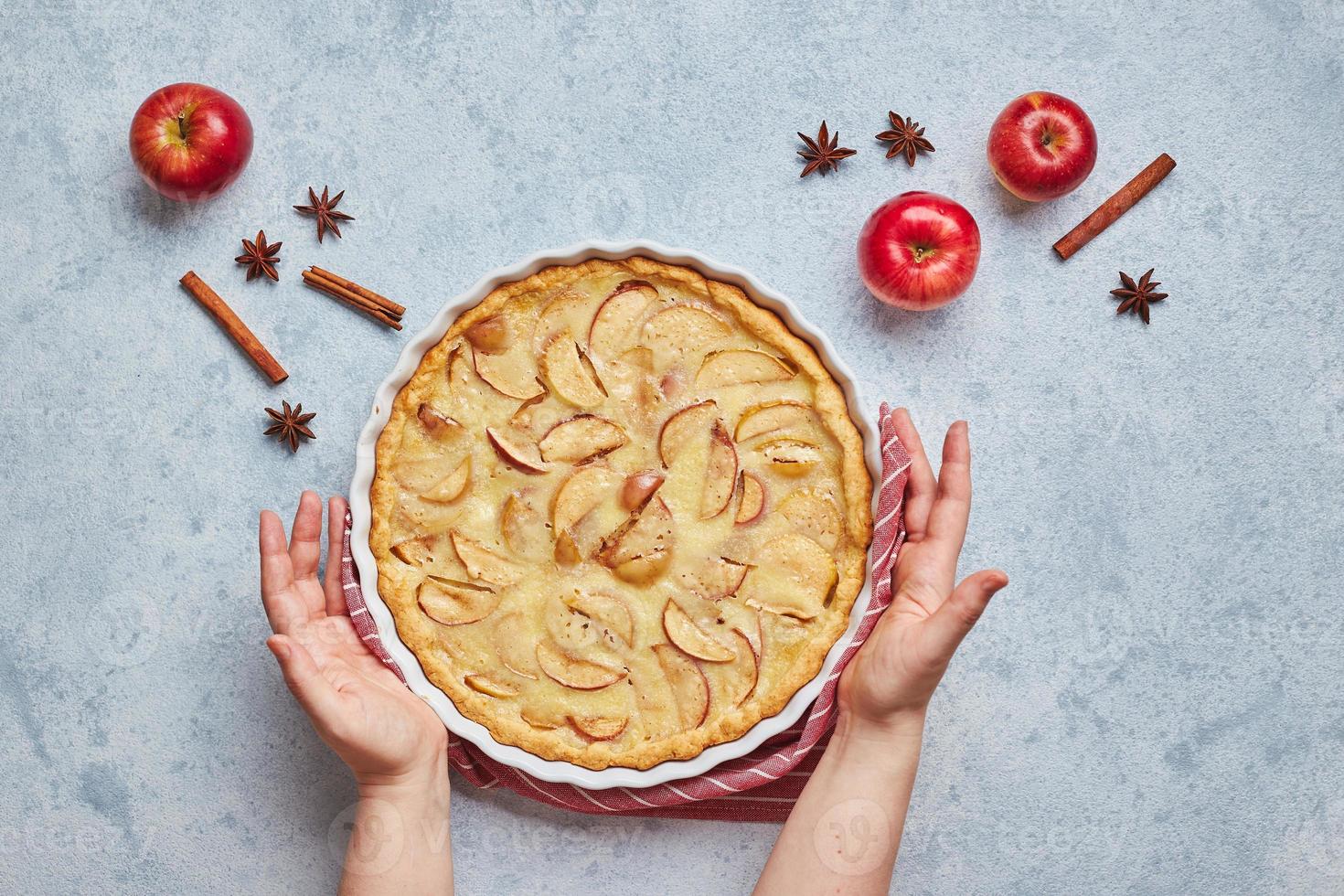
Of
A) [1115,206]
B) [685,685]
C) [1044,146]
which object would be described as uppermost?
[1115,206]

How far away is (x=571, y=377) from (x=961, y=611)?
107 cm

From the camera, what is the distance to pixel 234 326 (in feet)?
8.86

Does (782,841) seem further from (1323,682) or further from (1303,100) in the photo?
(1303,100)

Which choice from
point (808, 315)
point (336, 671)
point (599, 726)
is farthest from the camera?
point (808, 315)

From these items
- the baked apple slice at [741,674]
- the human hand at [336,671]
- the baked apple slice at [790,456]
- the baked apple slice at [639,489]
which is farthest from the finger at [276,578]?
the baked apple slice at [790,456]

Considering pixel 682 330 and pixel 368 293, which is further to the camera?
pixel 368 293

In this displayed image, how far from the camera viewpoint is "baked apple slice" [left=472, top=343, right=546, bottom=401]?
251 cm

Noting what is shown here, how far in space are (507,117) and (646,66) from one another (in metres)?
0.40

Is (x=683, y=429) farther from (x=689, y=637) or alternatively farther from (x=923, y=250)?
(x=923, y=250)

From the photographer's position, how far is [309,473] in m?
2.71

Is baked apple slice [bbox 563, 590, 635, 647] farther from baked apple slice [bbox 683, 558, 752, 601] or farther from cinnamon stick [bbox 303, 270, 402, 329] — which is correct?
cinnamon stick [bbox 303, 270, 402, 329]

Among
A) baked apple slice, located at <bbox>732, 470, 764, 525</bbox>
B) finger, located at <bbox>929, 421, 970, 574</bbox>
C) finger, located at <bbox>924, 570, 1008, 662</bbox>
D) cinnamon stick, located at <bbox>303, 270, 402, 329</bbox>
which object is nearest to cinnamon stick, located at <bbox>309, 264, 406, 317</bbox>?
cinnamon stick, located at <bbox>303, 270, 402, 329</bbox>

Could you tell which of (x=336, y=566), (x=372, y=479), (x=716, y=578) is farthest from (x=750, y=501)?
(x=336, y=566)

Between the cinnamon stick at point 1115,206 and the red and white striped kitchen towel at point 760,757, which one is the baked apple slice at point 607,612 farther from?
the cinnamon stick at point 1115,206
